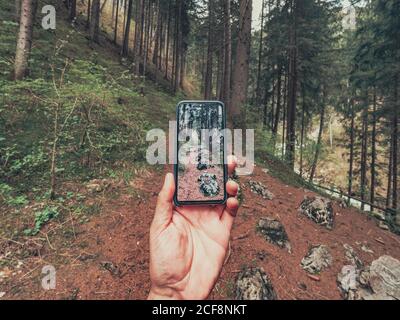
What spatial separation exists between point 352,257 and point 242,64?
8.57 m

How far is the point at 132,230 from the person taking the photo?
5328 millimetres

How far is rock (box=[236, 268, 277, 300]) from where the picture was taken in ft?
15.0

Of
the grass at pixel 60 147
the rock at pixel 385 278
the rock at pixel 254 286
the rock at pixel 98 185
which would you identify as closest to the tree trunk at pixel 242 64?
the grass at pixel 60 147

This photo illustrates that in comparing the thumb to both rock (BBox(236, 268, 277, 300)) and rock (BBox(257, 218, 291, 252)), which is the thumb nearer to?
rock (BBox(236, 268, 277, 300))

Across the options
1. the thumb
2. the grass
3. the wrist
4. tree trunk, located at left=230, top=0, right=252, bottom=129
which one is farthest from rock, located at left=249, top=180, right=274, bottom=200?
the wrist

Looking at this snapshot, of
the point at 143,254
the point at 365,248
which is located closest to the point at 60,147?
the point at 143,254

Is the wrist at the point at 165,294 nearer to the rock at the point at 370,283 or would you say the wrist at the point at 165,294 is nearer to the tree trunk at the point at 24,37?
A: the rock at the point at 370,283

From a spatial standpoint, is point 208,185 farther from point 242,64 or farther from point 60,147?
point 242,64

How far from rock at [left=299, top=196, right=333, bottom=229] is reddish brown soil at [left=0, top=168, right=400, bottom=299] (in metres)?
0.26

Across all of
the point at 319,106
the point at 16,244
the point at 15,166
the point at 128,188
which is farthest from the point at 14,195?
the point at 319,106

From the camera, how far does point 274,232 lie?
20.4 feet
